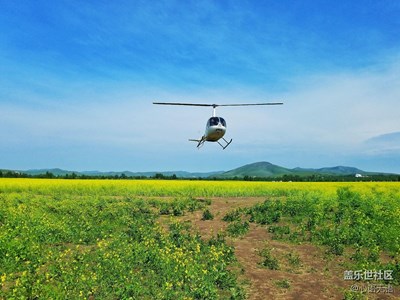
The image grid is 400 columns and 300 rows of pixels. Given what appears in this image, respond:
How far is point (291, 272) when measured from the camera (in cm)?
1238

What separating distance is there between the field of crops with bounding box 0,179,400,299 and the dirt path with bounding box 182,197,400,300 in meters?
0.17

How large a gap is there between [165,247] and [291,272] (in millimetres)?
4516

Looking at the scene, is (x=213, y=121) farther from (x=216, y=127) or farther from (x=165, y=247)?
(x=165, y=247)

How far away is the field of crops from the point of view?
9.94 m

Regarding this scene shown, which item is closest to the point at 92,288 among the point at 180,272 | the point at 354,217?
the point at 180,272

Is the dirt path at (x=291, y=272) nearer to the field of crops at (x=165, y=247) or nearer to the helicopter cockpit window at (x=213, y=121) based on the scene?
the field of crops at (x=165, y=247)

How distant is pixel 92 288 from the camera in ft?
30.9

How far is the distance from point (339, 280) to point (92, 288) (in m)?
7.95

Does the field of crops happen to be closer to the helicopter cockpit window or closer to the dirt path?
the dirt path

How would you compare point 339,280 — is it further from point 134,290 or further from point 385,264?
point 134,290

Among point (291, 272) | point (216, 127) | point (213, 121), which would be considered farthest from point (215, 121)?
point (291, 272)

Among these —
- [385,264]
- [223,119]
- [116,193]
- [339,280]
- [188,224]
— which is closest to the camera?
[339,280]

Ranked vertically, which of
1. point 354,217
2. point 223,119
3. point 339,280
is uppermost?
point 223,119

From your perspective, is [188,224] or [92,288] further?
[188,224]
